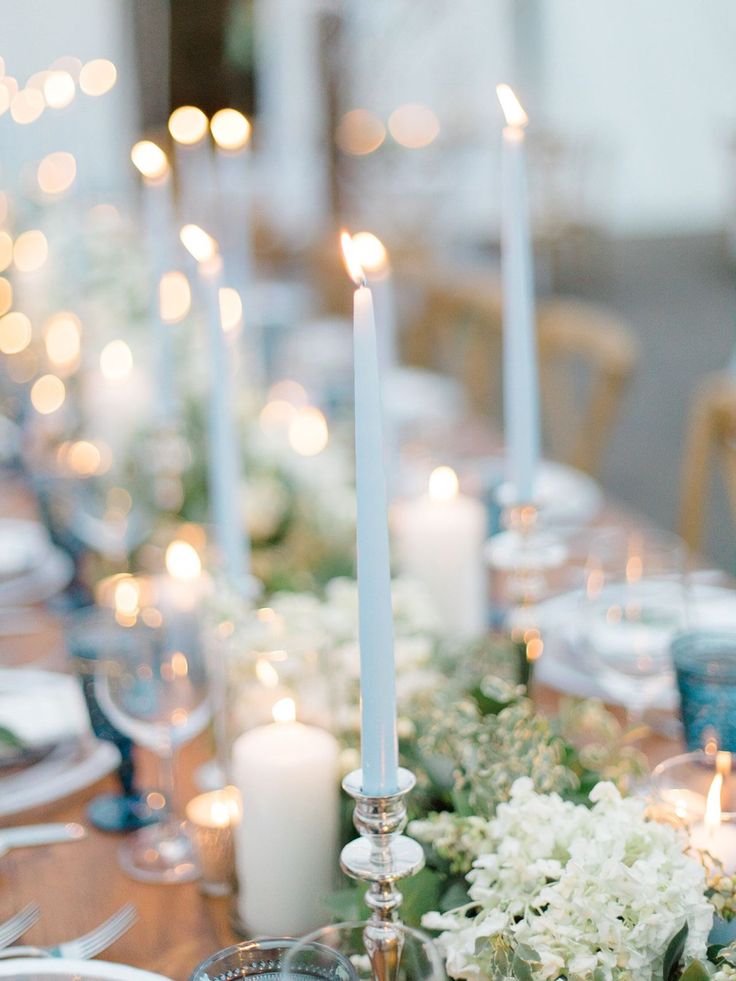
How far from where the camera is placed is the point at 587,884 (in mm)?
662

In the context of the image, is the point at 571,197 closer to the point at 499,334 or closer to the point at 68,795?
the point at 499,334

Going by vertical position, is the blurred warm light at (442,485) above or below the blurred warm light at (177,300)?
below

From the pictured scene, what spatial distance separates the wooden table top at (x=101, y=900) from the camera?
2.84 feet

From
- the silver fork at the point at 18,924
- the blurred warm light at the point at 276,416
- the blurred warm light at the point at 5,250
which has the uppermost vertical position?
the blurred warm light at the point at 5,250

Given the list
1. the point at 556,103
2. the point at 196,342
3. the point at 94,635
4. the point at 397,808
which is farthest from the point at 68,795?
the point at 556,103

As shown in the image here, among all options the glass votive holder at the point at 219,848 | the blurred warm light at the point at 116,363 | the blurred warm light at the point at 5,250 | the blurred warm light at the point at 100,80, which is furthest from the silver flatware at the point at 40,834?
the blurred warm light at the point at 5,250

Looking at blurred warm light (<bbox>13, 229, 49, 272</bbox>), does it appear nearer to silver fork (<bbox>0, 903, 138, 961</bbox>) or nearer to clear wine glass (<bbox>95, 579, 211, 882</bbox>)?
clear wine glass (<bbox>95, 579, 211, 882</bbox>)

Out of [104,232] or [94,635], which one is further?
[104,232]

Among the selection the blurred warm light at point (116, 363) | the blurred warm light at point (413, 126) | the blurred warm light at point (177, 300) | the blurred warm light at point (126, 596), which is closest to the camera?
the blurred warm light at point (126, 596)

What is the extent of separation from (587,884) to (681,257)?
8.99 m

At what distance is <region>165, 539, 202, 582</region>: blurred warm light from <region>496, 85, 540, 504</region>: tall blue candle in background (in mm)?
311

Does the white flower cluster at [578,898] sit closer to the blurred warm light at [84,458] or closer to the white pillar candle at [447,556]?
the white pillar candle at [447,556]

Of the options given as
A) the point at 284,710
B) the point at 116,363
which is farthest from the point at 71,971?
the point at 116,363

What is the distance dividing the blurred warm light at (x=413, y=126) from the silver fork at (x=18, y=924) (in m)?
9.23
